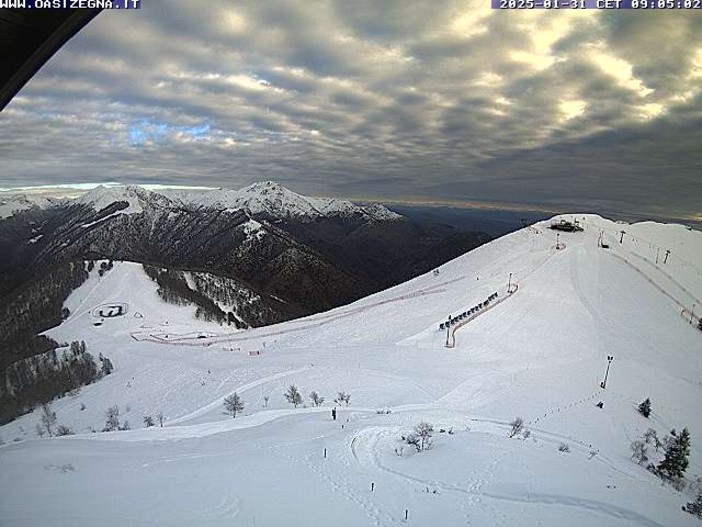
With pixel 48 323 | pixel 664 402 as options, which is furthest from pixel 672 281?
pixel 48 323

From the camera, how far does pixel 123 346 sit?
4588 cm

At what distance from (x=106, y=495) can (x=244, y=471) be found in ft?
8.49

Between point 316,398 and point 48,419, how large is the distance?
23001 millimetres

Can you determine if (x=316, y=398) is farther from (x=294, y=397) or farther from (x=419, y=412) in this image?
(x=419, y=412)

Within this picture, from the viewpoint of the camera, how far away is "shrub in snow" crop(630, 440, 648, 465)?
37.8 feet

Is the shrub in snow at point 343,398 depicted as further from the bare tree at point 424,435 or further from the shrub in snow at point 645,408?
the shrub in snow at point 645,408

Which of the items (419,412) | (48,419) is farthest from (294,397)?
(48,419)

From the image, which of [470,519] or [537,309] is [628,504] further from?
[537,309]

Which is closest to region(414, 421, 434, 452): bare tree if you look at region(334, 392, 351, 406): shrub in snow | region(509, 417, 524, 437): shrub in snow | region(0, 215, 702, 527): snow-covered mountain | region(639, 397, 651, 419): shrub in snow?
region(0, 215, 702, 527): snow-covered mountain

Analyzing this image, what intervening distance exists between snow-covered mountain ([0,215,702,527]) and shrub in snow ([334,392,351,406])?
214mm

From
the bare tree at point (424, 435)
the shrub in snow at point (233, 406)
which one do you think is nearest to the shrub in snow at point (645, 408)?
the bare tree at point (424, 435)

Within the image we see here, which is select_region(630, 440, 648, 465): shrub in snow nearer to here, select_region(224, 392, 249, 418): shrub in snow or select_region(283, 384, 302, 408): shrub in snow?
select_region(283, 384, 302, 408): shrub in snow

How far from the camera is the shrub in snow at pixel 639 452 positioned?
11511 mm

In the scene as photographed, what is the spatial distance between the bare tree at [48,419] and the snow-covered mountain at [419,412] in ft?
3.41
